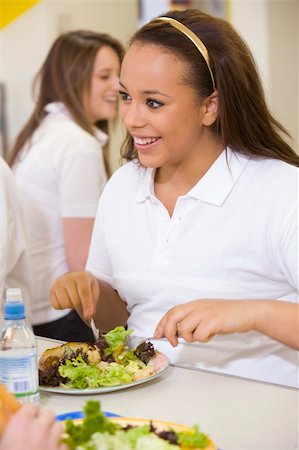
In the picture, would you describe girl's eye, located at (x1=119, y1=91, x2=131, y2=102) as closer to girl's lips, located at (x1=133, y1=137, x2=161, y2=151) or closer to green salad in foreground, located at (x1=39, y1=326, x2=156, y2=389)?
girl's lips, located at (x1=133, y1=137, x2=161, y2=151)

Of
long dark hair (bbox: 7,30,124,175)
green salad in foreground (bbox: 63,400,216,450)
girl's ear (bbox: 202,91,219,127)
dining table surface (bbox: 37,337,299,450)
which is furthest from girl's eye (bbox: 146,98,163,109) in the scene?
long dark hair (bbox: 7,30,124,175)

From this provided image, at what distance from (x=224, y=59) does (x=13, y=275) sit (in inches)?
34.1

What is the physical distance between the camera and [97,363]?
1.45 metres

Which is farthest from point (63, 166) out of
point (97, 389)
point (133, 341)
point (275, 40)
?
point (275, 40)

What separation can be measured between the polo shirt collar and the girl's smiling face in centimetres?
8

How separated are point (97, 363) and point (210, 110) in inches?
26.0

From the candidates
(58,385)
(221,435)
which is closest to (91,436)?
(221,435)

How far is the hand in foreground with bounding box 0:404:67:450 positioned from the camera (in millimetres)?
905

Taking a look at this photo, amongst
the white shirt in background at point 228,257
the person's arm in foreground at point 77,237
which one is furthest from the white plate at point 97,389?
the person's arm in foreground at point 77,237

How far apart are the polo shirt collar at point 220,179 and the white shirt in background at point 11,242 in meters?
0.52

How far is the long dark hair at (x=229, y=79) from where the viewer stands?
1.67 m

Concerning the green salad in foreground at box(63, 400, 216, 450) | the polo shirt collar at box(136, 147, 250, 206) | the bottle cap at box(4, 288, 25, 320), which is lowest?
the green salad in foreground at box(63, 400, 216, 450)

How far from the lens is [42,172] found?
8.86ft

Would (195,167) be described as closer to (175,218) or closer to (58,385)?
(175,218)
